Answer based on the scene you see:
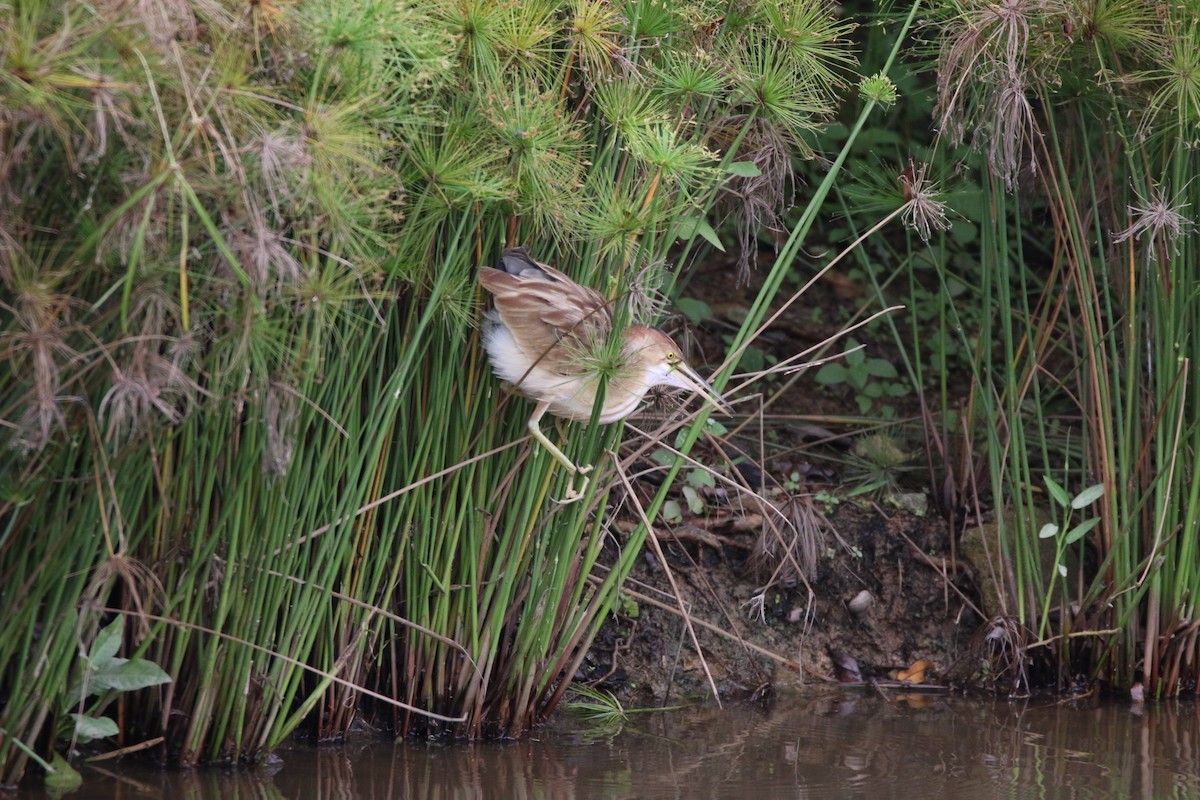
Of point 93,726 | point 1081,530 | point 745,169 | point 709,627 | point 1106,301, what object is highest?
point 745,169

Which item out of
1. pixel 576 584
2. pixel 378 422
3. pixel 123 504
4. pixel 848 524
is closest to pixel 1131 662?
pixel 848 524

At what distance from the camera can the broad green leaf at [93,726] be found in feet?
10.5

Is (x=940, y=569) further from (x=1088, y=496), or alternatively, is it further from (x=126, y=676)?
(x=126, y=676)

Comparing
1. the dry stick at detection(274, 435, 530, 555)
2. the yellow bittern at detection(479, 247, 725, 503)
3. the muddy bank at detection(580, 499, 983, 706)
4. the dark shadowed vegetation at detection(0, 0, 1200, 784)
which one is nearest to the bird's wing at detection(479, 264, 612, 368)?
the yellow bittern at detection(479, 247, 725, 503)

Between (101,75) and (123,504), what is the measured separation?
1076mm

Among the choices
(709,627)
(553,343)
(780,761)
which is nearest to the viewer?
(553,343)

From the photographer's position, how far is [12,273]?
2.70 meters

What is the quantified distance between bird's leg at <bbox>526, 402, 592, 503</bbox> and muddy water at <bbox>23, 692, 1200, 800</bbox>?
782 millimetres

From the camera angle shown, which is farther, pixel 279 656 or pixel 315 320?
pixel 279 656

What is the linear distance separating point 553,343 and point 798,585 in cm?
191

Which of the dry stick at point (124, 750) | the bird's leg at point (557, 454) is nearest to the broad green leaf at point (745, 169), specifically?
the bird's leg at point (557, 454)

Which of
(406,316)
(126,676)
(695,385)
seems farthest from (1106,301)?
(126,676)

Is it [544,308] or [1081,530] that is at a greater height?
[544,308]

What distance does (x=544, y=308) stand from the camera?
3441 mm
